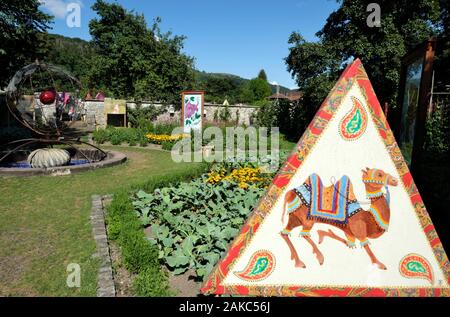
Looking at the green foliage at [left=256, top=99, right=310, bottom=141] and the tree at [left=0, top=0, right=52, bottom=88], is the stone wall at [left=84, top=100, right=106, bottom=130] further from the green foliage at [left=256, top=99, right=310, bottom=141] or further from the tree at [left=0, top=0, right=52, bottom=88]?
the green foliage at [left=256, top=99, right=310, bottom=141]

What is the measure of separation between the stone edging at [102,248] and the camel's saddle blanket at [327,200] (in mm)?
2294

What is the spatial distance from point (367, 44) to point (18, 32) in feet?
55.0

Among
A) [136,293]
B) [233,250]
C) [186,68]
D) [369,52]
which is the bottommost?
[136,293]

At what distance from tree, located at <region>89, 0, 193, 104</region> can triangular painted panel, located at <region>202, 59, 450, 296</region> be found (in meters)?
27.5

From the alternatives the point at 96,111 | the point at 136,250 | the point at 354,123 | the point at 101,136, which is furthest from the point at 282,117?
the point at 354,123

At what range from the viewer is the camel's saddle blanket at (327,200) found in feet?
8.95

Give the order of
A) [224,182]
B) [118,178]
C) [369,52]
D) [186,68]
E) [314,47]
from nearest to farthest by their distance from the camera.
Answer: [224,182], [118,178], [369,52], [314,47], [186,68]

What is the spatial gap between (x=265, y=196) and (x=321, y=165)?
1.94 feet

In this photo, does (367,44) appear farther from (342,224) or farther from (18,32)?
(18,32)

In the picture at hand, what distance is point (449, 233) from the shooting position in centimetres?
471

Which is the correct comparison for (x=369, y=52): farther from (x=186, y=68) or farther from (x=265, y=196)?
(x=186, y=68)

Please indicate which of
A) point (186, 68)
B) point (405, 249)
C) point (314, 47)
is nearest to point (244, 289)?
point (405, 249)

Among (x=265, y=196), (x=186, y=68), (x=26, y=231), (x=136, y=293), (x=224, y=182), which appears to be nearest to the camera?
(x=265, y=196)

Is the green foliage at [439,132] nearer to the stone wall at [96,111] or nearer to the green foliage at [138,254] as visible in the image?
the green foliage at [138,254]
